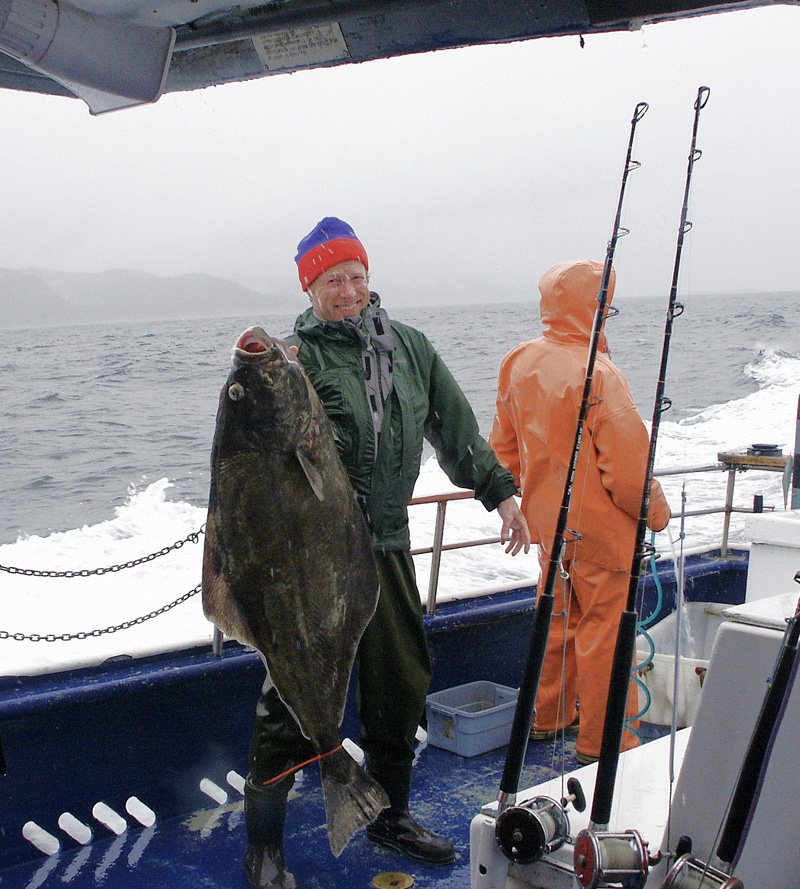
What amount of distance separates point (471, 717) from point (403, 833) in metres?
0.85

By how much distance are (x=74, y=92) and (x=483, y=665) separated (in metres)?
3.14

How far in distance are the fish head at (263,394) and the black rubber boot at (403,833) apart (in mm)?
1476

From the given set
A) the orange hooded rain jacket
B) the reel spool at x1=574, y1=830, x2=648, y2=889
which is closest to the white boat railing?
the orange hooded rain jacket

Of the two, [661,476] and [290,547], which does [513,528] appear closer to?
[290,547]

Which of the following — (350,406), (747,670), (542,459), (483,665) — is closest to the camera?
(747,670)

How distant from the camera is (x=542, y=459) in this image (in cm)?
368

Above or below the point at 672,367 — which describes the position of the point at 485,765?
below

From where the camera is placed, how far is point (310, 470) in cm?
214

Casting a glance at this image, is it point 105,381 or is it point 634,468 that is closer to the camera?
point 634,468

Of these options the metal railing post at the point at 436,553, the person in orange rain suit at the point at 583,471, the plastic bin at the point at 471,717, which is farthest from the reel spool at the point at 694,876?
the metal railing post at the point at 436,553

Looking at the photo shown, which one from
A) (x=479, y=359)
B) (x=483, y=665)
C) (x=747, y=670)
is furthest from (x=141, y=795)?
(x=479, y=359)

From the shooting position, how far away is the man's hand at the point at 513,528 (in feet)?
9.87

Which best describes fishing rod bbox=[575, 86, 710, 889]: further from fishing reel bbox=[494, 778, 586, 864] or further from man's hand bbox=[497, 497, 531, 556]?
man's hand bbox=[497, 497, 531, 556]

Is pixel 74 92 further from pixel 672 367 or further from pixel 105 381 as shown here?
pixel 105 381
